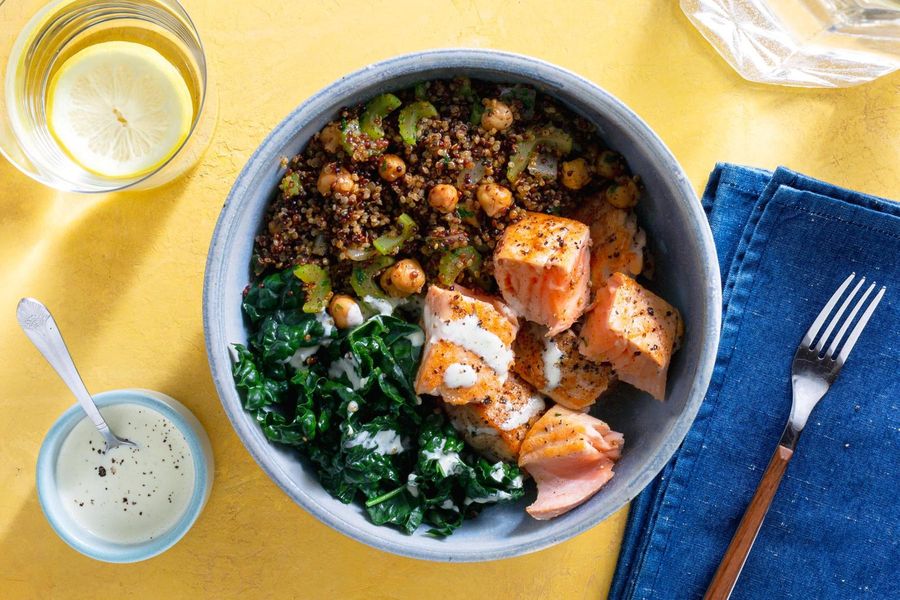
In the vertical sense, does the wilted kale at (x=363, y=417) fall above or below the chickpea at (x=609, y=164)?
below

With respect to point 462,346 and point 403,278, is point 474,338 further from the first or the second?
point 403,278

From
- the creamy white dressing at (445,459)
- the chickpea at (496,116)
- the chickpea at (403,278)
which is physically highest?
the chickpea at (496,116)

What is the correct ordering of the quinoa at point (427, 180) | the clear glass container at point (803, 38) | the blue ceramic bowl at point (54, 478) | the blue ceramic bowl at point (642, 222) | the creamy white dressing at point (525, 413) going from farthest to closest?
the clear glass container at point (803, 38)
the blue ceramic bowl at point (54, 478)
the creamy white dressing at point (525, 413)
the quinoa at point (427, 180)
the blue ceramic bowl at point (642, 222)

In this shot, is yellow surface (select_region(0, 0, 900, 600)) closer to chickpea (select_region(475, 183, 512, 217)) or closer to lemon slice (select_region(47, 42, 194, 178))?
lemon slice (select_region(47, 42, 194, 178))

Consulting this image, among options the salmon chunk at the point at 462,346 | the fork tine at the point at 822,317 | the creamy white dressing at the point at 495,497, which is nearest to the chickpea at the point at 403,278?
the salmon chunk at the point at 462,346

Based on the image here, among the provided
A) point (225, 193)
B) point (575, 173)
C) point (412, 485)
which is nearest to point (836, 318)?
point (575, 173)

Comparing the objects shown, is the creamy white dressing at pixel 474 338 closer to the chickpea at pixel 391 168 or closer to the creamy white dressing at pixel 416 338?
the creamy white dressing at pixel 416 338
